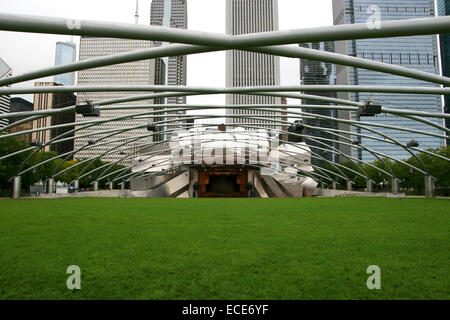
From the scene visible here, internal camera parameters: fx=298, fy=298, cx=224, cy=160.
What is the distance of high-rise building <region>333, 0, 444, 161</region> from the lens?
42.8m

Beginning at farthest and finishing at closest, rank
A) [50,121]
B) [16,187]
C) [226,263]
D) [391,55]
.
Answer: [50,121] → [391,55] → [16,187] → [226,263]

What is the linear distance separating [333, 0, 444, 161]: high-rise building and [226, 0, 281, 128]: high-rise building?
4570 centimetres

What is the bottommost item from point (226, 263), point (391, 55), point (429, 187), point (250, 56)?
point (226, 263)

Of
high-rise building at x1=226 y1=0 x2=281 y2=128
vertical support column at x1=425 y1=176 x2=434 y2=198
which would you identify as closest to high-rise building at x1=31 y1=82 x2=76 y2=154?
vertical support column at x1=425 y1=176 x2=434 y2=198

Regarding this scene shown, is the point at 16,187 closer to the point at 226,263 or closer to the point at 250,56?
the point at 226,263

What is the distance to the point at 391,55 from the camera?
7238cm

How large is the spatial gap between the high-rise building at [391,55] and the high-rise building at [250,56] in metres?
45.7

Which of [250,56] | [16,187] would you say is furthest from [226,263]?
[250,56]

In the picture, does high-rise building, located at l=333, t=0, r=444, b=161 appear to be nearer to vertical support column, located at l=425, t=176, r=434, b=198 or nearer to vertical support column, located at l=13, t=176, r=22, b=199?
vertical support column, located at l=425, t=176, r=434, b=198

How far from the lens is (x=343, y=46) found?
54.0 meters

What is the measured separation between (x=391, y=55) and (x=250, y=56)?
89.7 meters
